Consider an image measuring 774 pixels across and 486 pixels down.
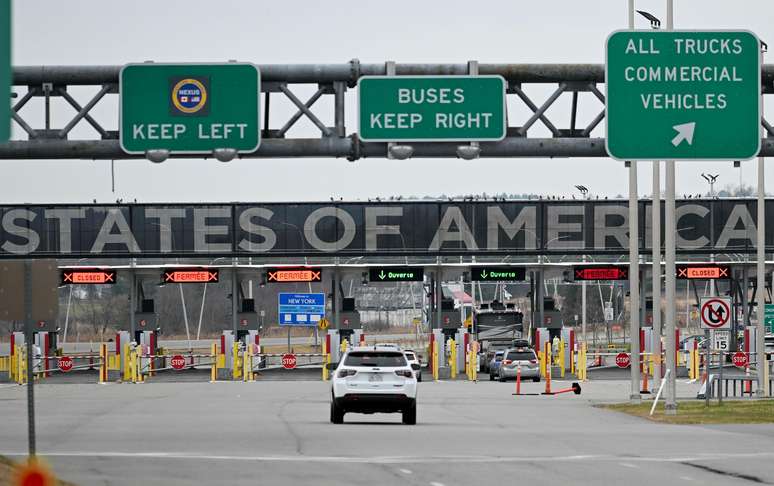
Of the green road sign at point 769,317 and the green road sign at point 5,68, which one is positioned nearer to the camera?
the green road sign at point 5,68

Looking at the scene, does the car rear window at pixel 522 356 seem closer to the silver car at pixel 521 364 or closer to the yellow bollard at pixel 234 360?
the silver car at pixel 521 364

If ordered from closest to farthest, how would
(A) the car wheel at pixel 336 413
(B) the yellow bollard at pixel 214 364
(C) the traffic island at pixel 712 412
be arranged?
(A) the car wheel at pixel 336 413
(C) the traffic island at pixel 712 412
(B) the yellow bollard at pixel 214 364

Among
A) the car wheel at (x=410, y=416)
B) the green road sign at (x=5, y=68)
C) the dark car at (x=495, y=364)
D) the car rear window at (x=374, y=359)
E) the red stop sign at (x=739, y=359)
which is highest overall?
the green road sign at (x=5, y=68)

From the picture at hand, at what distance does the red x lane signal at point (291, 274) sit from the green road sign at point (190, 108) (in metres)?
Result: 41.0

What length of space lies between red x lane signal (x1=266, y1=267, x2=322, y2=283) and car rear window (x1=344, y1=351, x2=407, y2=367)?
116 feet

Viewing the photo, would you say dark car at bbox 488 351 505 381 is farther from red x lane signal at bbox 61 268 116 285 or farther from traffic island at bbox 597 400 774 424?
traffic island at bbox 597 400 774 424

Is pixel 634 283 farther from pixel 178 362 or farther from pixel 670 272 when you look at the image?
pixel 178 362

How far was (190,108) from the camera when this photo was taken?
24109mm

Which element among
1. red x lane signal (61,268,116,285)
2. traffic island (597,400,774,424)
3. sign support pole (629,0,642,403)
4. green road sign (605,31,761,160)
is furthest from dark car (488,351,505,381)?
green road sign (605,31,761,160)

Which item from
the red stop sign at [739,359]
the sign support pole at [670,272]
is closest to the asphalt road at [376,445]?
the sign support pole at [670,272]

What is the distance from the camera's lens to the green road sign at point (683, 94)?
24.4m

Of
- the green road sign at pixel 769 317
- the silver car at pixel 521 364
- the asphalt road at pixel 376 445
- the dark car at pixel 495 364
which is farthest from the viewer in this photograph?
the dark car at pixel 495 364

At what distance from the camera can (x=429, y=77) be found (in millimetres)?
24078

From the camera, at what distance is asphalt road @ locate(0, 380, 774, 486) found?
1822 centimetres
